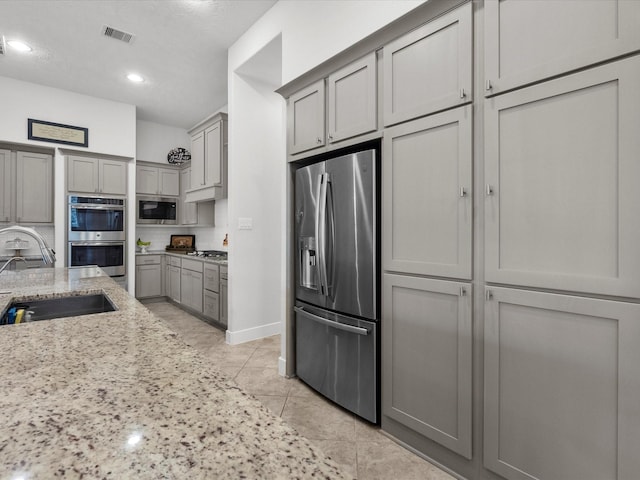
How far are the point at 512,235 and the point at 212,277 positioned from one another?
361 centimetres

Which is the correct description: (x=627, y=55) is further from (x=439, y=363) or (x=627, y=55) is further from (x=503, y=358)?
(x=439, y=363)

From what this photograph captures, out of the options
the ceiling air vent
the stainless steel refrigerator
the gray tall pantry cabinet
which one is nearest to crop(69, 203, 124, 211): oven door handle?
the ceiling air vent

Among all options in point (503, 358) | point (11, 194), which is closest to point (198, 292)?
point (11, 194)

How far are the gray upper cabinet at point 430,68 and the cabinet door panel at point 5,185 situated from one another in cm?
497

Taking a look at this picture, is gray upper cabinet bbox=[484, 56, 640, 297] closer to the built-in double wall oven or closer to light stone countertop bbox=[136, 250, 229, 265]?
light stone countertop bbox=[136, 250, 229, 265]

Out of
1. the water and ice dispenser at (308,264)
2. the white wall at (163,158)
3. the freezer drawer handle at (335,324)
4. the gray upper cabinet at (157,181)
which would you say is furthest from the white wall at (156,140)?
the freezer drawer handle at (335,324)

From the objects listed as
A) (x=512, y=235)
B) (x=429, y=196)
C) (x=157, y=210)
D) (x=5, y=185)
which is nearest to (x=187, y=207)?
(x=157, y=210)

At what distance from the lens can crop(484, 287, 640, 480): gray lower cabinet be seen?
3.81ft

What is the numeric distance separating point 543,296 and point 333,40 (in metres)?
2.04

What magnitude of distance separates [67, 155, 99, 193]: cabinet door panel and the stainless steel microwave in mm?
734

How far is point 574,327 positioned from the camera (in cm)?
127

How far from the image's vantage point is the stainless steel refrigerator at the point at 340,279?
6.57ft

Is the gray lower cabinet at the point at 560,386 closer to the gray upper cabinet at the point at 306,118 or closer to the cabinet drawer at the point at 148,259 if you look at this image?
the gray upper cabinet at the point at 306,118

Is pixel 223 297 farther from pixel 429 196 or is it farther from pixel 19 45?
pixel 19 45
